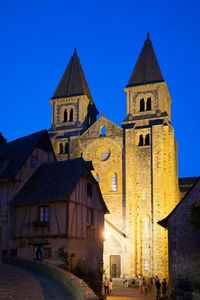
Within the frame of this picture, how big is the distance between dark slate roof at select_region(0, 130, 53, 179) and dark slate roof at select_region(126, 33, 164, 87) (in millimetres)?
22787

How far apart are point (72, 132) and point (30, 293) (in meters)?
40.4

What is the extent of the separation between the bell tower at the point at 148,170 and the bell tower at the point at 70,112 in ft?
20.2

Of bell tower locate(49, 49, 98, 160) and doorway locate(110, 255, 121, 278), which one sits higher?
bell tower locate(49, 49, 98, 160)

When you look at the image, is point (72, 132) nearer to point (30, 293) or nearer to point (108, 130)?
point (108, 130)

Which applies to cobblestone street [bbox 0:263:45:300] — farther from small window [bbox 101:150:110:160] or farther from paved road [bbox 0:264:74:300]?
small window [bbox 101:150:110:160]

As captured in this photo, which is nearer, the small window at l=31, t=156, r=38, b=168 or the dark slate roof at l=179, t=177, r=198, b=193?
the small window at l=31, t=156, r=38, b=168

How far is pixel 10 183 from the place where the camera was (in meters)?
31.2

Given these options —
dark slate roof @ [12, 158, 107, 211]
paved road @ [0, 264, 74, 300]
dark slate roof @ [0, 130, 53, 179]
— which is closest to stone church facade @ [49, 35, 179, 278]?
dark slate roof @ [0, 130, 53, 179]

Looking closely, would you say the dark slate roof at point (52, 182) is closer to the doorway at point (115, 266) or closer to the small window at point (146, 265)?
the doorway at point (115, 266)

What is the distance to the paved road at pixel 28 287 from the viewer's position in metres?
16.1

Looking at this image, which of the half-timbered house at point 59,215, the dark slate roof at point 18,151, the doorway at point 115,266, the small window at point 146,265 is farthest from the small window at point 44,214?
the small window at point 146,265

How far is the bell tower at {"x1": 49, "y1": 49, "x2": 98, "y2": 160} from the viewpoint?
2199 inches

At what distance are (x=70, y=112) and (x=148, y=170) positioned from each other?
1374 cm

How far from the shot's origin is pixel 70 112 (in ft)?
192
